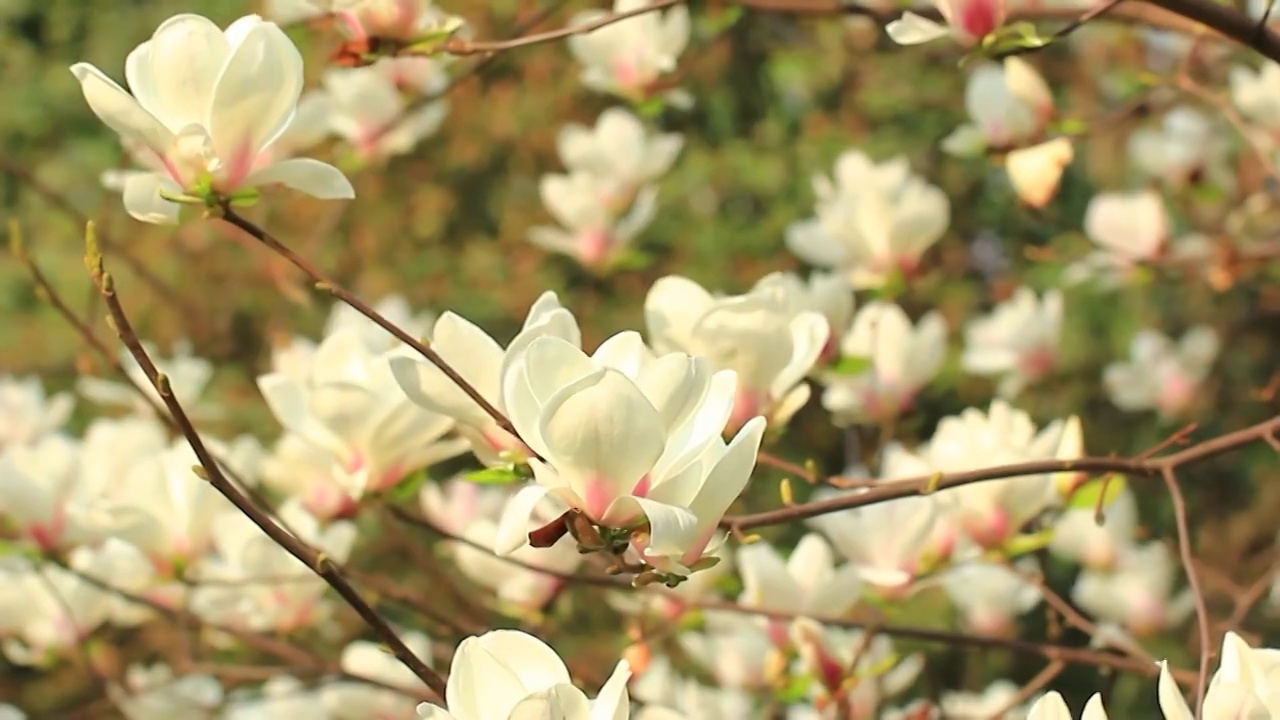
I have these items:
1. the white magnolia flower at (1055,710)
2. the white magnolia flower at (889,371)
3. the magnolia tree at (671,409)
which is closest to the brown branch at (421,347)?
the magnolia tree at (671,409)

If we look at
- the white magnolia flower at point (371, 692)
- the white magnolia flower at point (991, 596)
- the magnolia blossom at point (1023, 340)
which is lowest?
the white magnolia flower at point (991, 596)

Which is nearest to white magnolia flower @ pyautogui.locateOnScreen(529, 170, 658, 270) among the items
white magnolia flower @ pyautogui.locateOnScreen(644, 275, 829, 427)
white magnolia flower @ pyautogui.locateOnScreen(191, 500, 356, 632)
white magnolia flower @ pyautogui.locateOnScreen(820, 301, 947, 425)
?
white magnolia flower @ pyautogui.locateOnScreen(820, 301, 947, 425)

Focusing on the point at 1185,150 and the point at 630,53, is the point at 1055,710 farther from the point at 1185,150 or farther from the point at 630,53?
the point at 1185,150

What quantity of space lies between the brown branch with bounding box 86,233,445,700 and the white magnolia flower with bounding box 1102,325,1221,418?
58.9 inches

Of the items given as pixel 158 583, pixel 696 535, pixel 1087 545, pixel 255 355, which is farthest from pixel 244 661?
pixel 696 535

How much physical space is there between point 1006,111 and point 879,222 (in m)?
0.15

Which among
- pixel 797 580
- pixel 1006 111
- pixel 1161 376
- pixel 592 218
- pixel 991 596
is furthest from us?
pixel 1161 376

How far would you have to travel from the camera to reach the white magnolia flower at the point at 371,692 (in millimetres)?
967

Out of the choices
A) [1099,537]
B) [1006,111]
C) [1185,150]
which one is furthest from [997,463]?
[1185,150]

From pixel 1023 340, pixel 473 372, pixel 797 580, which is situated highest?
pixel 473 372

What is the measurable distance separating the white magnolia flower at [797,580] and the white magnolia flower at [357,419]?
268 millimetres

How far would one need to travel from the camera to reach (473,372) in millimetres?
583

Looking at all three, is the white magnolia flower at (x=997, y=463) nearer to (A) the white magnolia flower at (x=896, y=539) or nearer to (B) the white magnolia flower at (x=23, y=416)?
(A) the white magnolia flower at (x=896, y=539)

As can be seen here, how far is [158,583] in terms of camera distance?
98 centimetres
